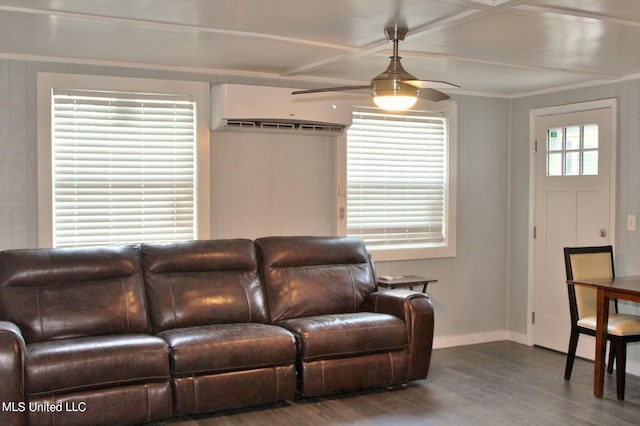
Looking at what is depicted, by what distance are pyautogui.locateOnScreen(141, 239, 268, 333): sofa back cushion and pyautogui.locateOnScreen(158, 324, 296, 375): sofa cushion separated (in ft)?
0.70

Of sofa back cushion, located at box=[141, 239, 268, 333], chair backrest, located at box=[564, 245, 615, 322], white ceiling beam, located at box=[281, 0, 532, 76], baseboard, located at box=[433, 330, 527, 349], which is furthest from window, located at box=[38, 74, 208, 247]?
chair backrest, located at box=[564, 245, 615, 322]

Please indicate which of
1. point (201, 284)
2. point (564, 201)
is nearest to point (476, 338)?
point (564, 201)

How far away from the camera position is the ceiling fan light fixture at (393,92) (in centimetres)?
346

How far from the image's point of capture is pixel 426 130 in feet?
19.4

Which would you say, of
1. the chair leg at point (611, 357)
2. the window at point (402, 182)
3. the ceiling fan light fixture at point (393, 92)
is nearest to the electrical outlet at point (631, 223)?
the chair leg at point (611, 357)

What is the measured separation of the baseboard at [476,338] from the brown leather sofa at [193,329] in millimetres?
1226

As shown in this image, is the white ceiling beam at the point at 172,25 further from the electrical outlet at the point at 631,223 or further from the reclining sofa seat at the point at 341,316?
the electrical outlet at the point at 631,223

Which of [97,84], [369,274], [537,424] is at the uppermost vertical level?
[97,84]

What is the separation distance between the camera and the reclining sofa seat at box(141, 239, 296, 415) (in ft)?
12.9

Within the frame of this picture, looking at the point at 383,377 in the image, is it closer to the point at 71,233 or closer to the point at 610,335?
the point at 610,335

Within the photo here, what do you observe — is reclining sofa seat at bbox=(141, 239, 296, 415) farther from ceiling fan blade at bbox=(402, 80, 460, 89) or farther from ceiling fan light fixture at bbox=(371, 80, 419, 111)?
ceiling fan blade at bbox=(402, 80, 460, 89)

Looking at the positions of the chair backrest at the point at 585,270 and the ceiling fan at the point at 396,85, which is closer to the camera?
the ceiling fan at the point at 396,85

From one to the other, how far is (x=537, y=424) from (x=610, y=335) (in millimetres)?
967

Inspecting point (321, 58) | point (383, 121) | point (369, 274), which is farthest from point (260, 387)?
point (383, 121)
